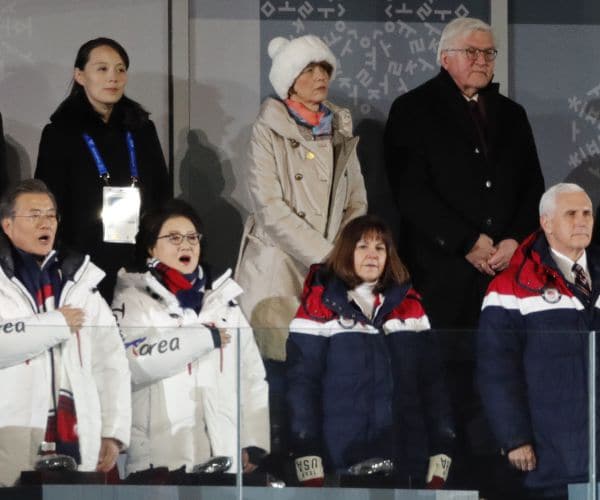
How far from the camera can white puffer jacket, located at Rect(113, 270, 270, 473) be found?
672 cm

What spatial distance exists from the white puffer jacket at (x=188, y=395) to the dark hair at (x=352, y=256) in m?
0.89

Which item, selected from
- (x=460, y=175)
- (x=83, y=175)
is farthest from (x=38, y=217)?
(x=460, y=175)

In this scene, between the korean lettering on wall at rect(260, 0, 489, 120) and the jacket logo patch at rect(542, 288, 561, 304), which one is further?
the korean lettering on wall at rect(260, 0, 489, 120)

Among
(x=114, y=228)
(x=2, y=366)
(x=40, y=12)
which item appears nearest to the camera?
(x=2, y=366)

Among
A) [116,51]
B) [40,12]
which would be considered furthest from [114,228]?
[40,12]

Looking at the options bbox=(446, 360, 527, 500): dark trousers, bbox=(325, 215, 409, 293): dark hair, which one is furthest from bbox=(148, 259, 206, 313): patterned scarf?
bbox=(446, 360, 527, 500): dark trousers

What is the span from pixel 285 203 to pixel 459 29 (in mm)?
1123

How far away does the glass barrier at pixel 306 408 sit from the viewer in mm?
Result: 6723

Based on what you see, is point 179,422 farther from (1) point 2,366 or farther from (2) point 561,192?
(2) point 561,192

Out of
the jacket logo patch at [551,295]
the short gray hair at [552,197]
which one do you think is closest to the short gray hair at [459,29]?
the short gray hair at [552,197]

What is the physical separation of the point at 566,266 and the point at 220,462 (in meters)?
1.79

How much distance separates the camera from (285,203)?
8.45 metres

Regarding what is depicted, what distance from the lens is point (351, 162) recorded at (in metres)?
8.66

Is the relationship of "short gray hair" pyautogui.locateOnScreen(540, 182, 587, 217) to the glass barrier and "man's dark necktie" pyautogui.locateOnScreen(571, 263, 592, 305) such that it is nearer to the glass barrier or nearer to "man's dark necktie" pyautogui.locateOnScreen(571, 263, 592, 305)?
"man's dark necktie" pyautogui.locateOnScreen(571, 263, 592, 305)
